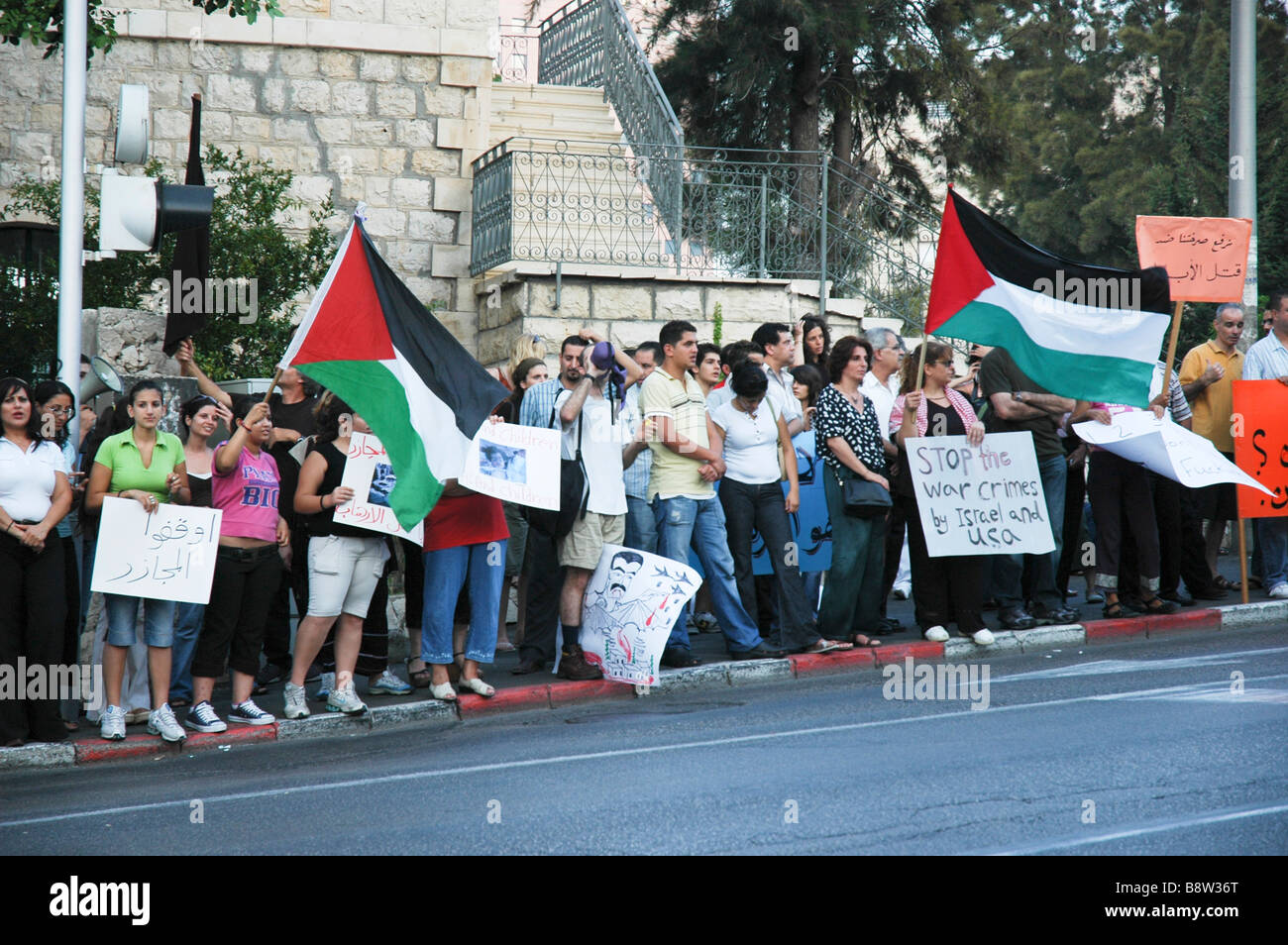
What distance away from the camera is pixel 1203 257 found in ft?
39.2

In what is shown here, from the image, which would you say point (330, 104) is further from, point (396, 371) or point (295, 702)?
point (295, 702)

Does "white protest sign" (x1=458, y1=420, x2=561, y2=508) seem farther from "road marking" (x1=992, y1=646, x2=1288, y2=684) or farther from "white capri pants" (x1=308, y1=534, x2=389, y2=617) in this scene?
"road marking" (x1=992, y1=646, x2=1288, y2=684)

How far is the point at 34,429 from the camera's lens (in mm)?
8789

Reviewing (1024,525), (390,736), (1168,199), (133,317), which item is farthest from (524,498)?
(1168,199)

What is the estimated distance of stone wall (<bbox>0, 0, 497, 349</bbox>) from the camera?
58.1 ft

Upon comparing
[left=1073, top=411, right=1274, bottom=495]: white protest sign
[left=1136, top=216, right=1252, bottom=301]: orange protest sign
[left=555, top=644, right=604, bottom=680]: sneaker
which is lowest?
[left=555, top=644, right=604, bottom=680]: sneaker

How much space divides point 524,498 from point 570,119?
1171 cm

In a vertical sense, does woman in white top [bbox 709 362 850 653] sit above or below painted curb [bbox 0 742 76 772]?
above

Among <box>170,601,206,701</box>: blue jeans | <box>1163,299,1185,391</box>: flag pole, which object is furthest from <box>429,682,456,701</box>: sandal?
<box>1163,299,1185,391</box>: flag pole

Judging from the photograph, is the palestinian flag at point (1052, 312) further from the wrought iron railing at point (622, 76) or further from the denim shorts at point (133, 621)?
the wrought iron railing at point (622, 76)

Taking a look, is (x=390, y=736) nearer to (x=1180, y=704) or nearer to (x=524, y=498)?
(x=524, y=498)

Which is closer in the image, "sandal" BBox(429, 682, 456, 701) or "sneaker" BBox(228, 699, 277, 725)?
"sneaker" BBox(228, 699, 277, 725)

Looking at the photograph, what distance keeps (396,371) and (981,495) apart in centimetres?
435

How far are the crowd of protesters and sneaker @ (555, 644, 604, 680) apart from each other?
1 centimetres
